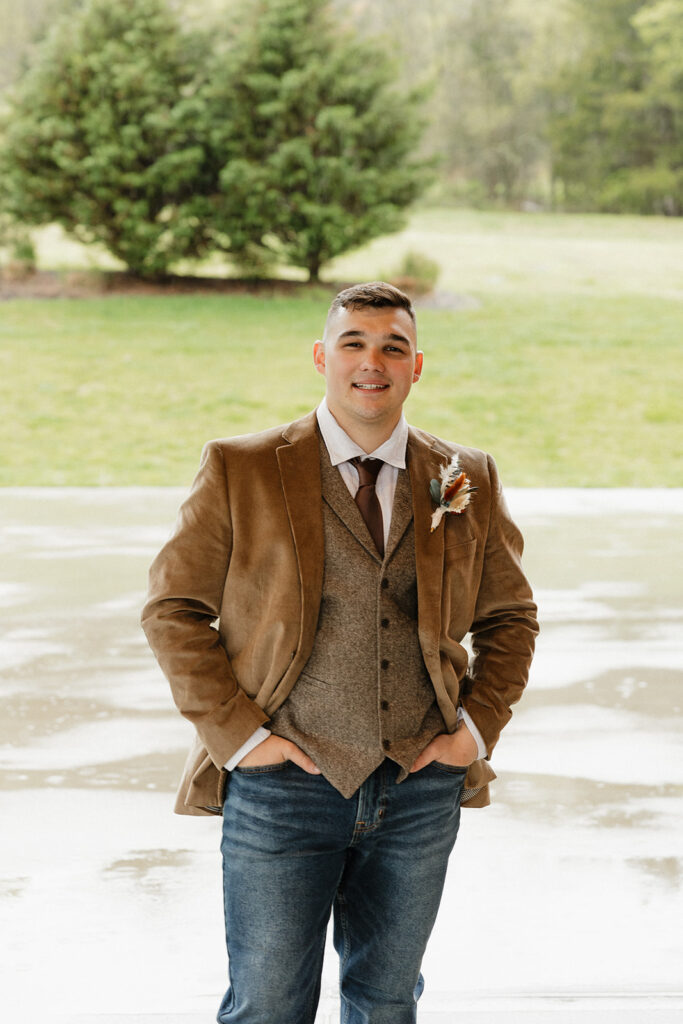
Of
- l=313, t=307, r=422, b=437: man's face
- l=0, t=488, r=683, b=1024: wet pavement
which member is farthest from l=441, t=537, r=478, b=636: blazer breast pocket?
l=0, t=488, r=683, b=1024: wet pavement

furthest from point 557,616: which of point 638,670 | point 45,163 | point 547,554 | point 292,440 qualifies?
point 45,163

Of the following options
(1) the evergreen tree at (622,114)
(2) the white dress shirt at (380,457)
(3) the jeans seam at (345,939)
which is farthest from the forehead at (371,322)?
(1) the evergreen tree at (622,114)

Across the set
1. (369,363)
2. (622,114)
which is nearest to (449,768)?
(369,363)

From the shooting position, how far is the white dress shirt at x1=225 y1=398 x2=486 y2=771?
1817 mm

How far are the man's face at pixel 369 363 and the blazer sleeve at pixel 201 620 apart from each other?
194 millimetres

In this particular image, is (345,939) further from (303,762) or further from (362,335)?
(362,335)

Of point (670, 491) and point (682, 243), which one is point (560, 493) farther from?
point (682, 243)

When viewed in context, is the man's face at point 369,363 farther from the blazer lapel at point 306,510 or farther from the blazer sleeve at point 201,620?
the blazer sleeve at point 201,620

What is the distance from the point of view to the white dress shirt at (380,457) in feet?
5.96

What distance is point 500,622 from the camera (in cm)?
192

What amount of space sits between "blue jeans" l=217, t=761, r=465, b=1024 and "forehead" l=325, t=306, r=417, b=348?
0.58m

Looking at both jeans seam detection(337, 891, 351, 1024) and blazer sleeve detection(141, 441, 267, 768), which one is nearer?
blazer sleeve detection(141, 441, 267, 768)

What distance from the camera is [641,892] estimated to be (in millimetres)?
3043

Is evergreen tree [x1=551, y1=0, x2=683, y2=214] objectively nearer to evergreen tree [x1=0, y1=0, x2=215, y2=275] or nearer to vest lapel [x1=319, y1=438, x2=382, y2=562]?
evergreen tree [x1=0, y1=0, x2=215, y2=275]
